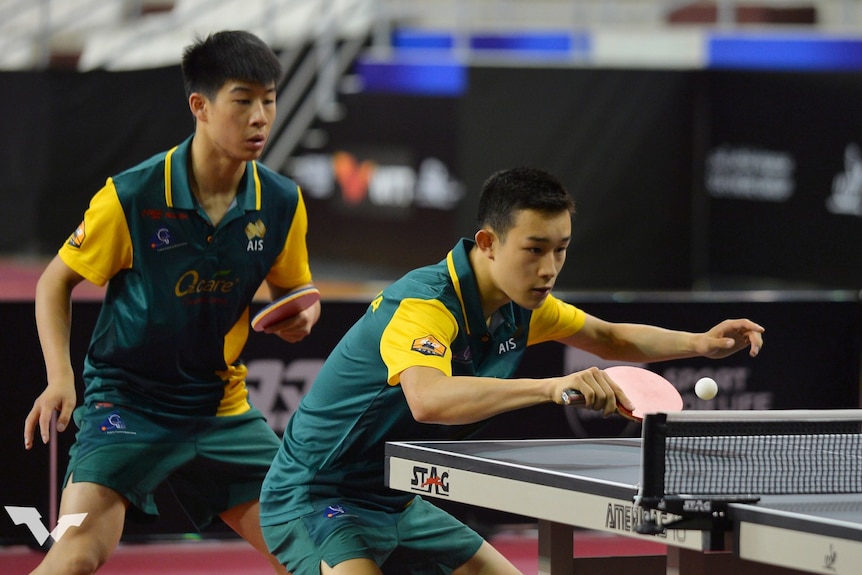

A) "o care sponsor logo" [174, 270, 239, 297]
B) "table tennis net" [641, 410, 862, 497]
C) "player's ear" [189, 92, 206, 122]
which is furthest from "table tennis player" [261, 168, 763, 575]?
"player's ear" [189, 92, 206, 122]

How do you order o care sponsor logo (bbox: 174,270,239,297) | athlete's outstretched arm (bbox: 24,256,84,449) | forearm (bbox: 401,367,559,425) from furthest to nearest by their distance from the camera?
1. o care sponsor logo (bbox: 174,270,239,297)
2. athlete's outstretched arm (bbox: 24,256,84,449)
3. forearm (bbox: 401,367,559,425)

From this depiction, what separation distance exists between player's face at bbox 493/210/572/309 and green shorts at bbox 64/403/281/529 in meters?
1.29

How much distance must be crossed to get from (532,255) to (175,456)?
58.2 inches

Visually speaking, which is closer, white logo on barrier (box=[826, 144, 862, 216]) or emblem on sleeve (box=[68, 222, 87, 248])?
emblem on sleeve (box=[68, 222, 87, 248])

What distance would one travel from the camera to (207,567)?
244 inches

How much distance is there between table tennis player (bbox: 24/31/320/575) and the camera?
446cm

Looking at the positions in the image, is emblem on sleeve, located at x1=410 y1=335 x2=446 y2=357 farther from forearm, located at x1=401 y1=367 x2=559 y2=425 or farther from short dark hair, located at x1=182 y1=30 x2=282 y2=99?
short dark hair, located at x1=182 y1=30 x2=282 y2=99

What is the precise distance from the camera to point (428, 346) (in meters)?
3.67

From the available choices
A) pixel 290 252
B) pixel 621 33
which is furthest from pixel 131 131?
pixel 290 252

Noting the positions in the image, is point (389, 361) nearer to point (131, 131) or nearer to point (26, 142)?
point (131, 131)

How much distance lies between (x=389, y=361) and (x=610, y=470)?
23.6 inches

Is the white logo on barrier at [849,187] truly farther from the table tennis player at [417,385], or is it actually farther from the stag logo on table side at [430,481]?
the stag logo on table side at [430,481]

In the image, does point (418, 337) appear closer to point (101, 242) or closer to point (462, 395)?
point (462, 395)

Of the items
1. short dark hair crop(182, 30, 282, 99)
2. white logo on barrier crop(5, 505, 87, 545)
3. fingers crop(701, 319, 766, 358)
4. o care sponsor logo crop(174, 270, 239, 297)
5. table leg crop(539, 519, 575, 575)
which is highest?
short dark hair crop(182, 30, 282, 99)
